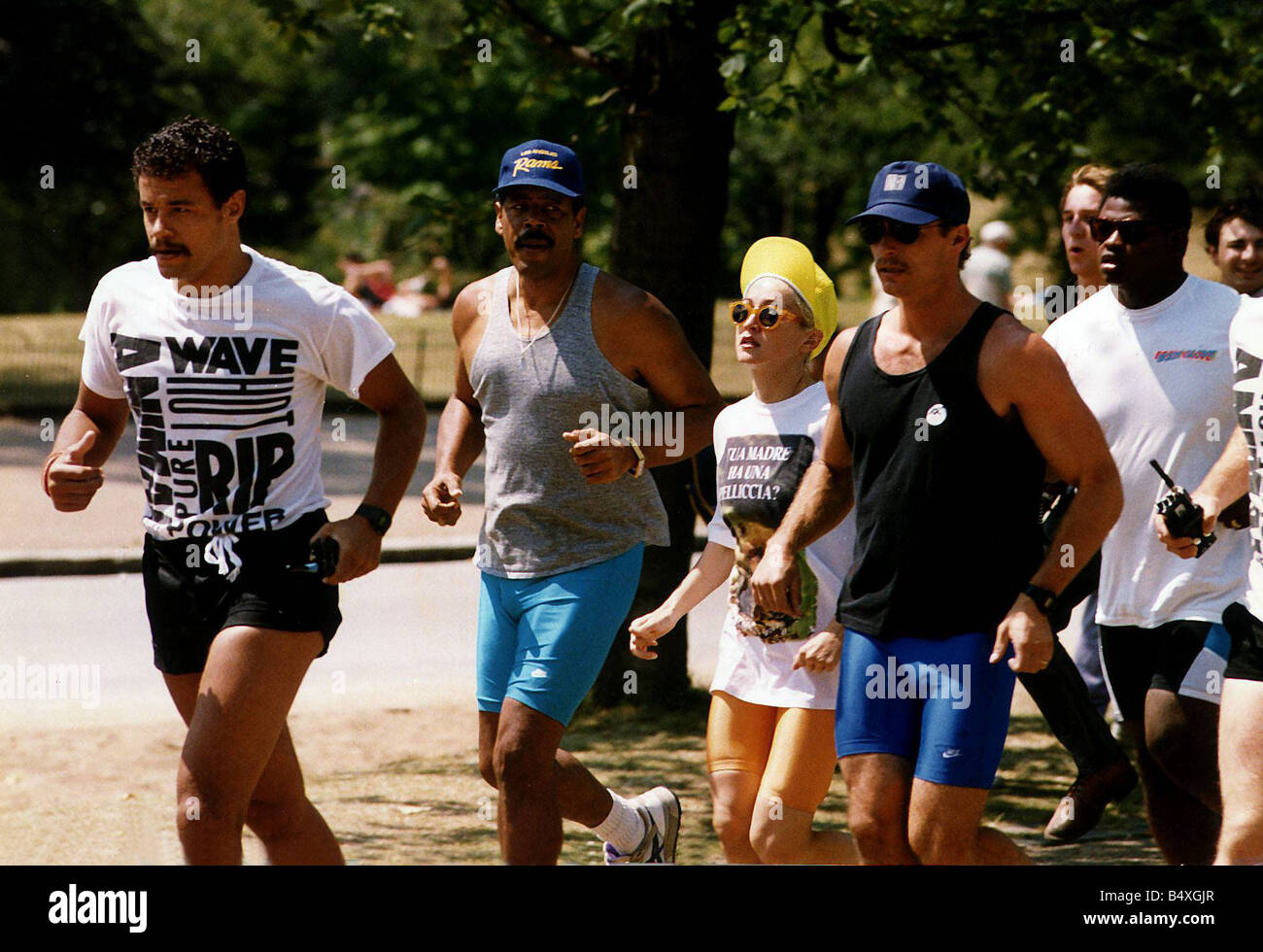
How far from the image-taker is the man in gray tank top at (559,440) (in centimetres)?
497

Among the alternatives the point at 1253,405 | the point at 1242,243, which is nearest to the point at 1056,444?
the point at 1253,405

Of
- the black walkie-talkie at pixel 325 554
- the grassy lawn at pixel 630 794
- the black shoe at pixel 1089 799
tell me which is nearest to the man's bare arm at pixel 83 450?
the black walkie-talkie at pixel 325 554

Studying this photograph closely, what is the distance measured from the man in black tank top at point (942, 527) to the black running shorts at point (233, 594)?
1.36 metres

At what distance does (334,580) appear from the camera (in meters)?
4.45

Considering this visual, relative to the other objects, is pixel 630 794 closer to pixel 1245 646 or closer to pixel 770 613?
pixel 770 613

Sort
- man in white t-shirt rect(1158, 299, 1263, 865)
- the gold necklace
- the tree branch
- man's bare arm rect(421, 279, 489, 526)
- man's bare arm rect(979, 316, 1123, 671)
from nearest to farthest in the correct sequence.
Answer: man's bare arm rect(979, 316, 1123, 671), man in white t-shirt rect(1158, 299, 1263, 865), the gold necklace, man's bare arm rect(421, 279, 489, 526), the tree branch

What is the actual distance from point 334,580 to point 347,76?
4417 centimetres

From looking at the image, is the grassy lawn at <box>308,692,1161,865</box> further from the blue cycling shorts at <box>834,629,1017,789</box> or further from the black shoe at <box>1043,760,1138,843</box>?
the blue cycling shorts at <box>834,629,1017,789</box>

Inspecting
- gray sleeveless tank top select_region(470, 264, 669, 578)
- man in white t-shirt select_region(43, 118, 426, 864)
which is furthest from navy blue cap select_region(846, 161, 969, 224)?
man in white t-shirt select_region(43, 118, 426, 864)

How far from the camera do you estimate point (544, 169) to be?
505 cm

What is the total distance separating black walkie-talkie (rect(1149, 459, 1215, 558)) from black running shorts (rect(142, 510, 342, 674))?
216cm

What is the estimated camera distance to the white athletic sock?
5.41 m

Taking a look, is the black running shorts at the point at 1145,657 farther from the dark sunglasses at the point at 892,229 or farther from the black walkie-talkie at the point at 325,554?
the black walkie-talkie at the point at 325,554
